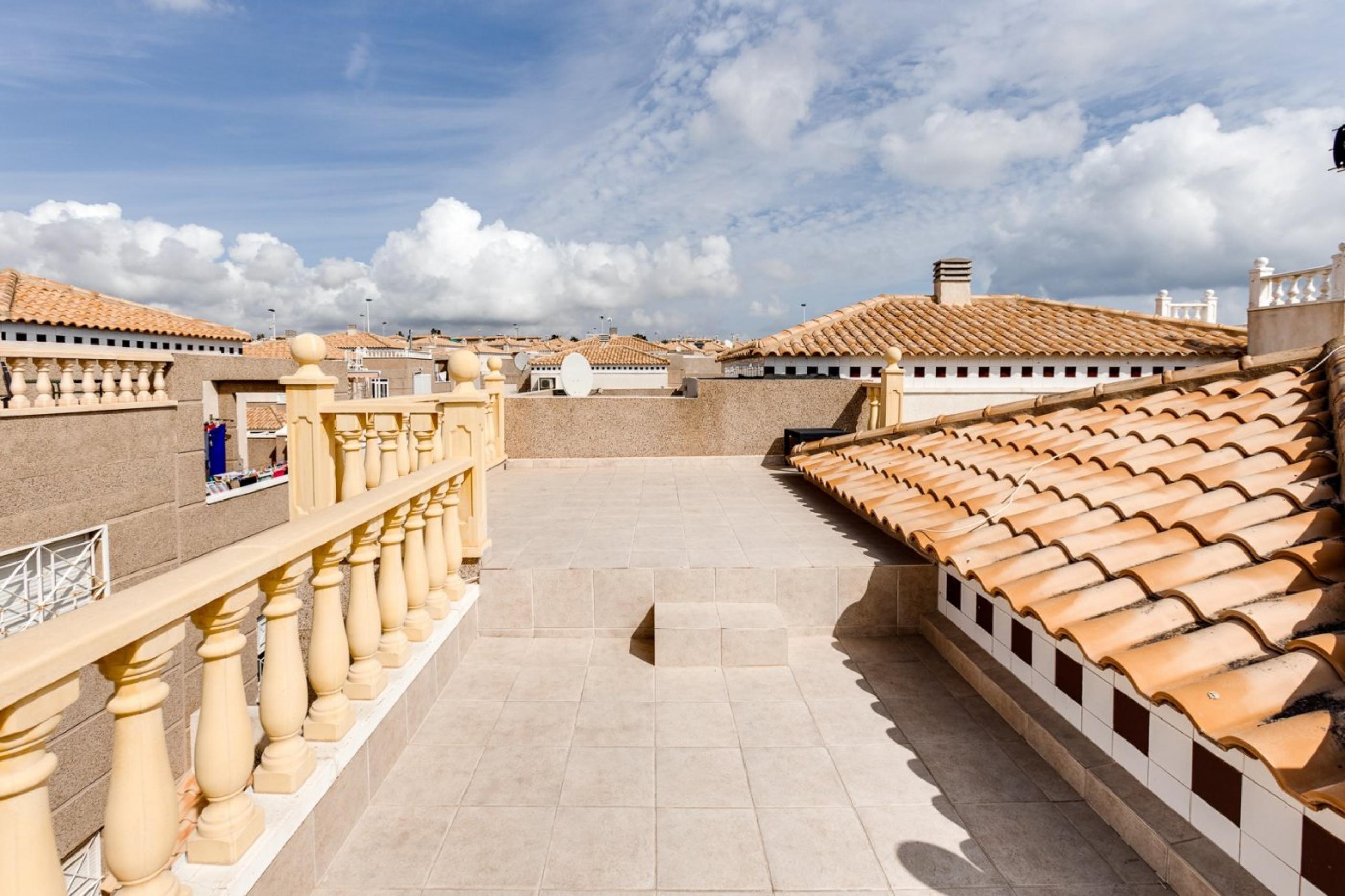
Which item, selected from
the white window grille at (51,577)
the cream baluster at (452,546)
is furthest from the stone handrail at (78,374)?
the cream baluster at (452,546)

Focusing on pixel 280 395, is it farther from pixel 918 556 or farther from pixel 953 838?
pixel 953 838

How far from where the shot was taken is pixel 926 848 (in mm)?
2527

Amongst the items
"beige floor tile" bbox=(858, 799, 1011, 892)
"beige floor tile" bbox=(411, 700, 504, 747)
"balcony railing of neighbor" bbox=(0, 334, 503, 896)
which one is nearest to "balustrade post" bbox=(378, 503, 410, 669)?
"balcony railing of neighbor" bbox=(0, 334, 503, 896)

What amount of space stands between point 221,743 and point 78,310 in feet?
81.3

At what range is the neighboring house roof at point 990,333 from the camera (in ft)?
41.3

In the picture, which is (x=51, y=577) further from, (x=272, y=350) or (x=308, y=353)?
(x=272, y=350)

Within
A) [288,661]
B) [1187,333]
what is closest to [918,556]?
[288,661]

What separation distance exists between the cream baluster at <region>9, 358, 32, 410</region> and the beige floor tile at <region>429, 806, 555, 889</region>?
770 centimetres

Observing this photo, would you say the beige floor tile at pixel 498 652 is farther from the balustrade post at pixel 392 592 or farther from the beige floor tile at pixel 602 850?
the beige floor tile at pixel 602 850

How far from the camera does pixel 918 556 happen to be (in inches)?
189

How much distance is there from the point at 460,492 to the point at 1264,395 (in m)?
5.25

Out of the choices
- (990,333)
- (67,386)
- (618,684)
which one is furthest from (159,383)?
(990,333)

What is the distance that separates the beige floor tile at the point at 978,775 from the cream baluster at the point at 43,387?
9.34 meters

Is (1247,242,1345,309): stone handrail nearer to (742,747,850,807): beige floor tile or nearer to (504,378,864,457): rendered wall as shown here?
(504,378,864,457): rendered wall
